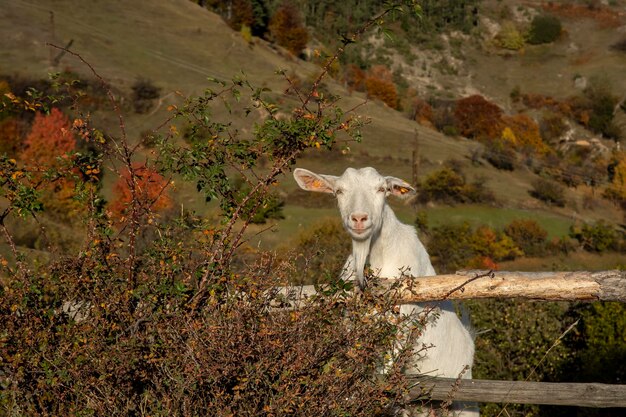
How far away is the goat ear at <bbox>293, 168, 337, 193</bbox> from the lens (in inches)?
296

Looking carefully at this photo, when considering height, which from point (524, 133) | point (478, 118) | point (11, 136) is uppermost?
point (11, 136)

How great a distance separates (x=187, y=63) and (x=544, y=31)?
83.6m

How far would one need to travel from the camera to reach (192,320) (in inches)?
216

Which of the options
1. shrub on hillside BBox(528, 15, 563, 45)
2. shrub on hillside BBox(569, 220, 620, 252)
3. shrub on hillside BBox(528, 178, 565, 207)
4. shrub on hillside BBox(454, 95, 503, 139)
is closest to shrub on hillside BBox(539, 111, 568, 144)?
shrub on hillside BBox(454, 95, 503, 139)

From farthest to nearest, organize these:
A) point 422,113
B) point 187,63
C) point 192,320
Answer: point 422,113, point 187,63, point 192,320

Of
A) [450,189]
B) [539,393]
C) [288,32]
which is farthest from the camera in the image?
[288,32]

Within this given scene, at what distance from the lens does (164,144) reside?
6.62m

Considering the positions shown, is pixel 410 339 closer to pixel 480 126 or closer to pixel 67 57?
pixel 67 57

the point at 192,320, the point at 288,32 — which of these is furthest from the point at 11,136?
the point at 288,32

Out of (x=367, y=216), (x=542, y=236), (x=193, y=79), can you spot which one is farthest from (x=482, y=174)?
(x=367, y=216)

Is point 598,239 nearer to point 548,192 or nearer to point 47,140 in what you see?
point 548,192

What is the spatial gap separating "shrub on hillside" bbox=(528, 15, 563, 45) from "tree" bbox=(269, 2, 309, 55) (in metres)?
46.9

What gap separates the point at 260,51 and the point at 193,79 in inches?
794

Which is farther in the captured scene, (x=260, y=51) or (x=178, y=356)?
(x=260, y=51)
